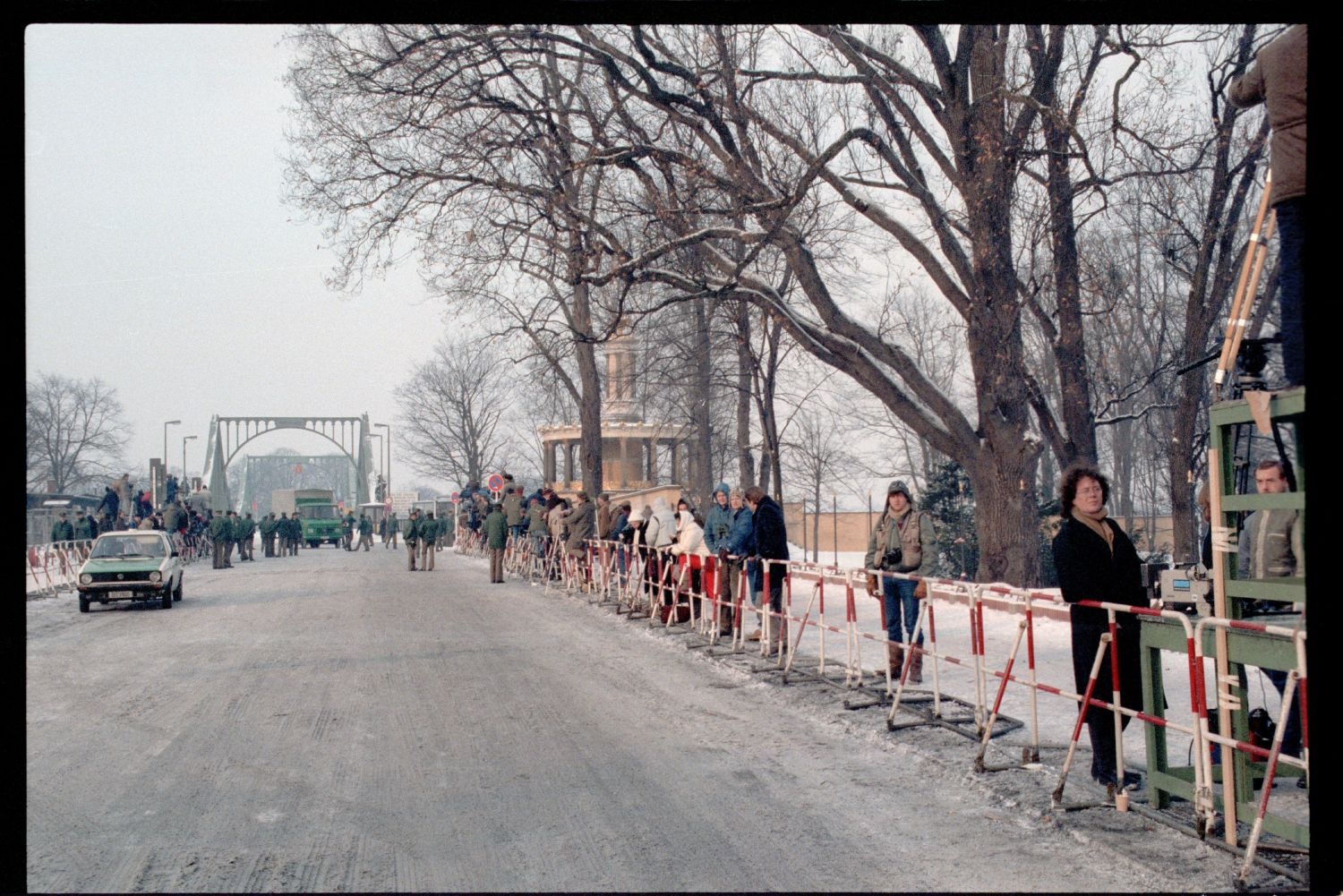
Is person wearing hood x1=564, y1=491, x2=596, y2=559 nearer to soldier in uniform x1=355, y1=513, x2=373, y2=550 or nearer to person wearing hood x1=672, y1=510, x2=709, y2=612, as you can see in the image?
person wearing hood x1=672, y1=510, x2=709, y2=612

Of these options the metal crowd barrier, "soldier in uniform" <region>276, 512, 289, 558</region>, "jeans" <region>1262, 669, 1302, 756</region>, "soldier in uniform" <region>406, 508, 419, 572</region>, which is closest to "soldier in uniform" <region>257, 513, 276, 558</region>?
"soldier in uniform" <region>276, 512, 289, 558</region>

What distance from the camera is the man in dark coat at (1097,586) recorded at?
742cm

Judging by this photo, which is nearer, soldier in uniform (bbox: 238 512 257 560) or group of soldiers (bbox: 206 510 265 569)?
group of soldiers (bbox: 206 510 265 569)

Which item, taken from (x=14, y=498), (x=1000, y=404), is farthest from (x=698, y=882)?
(x=1000, y=404)

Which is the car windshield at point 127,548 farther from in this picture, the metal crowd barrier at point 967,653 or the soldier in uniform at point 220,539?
the soldier in uniform at point 220,539

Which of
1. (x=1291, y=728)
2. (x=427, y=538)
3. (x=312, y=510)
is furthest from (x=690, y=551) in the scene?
(x=312, y=510)

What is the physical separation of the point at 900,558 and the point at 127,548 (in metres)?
17.8

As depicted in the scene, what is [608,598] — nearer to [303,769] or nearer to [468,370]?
[303,769]

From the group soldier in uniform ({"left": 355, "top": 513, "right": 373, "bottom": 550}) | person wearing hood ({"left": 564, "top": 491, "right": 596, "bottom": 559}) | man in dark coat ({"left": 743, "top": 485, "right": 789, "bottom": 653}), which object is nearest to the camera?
man in dark coat ({"left": 743, "top": 485, "right": 789, "bottom": 653})

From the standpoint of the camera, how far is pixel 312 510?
261ft

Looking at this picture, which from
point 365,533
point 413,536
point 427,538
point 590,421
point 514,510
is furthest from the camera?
point 365,533

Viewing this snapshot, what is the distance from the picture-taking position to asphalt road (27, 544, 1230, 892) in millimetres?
5957

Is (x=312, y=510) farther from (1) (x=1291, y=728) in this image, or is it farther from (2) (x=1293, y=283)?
(2) (x=1293, y=283)

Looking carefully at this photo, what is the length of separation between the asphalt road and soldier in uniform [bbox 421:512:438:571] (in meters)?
23.8
